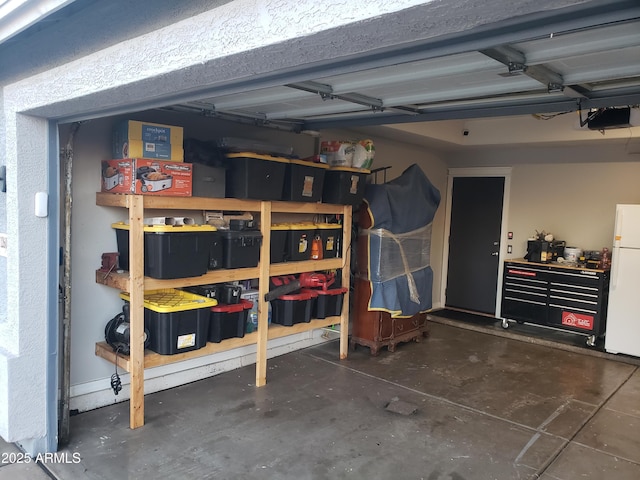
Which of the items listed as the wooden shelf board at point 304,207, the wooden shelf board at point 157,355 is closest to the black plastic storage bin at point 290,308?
the wooden shelf board at point 157,355

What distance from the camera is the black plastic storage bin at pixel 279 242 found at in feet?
13.1

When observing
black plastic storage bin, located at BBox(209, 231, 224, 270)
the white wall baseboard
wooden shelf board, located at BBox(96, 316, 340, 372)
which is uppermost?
black plastic storage bin, located at BBox(209, 231, 224, 270)

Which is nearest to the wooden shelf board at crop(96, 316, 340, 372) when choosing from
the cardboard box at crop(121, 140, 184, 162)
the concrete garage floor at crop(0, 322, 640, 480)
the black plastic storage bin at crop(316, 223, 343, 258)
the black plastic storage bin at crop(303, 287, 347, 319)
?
the black plastic storage bin at crop(303, 287, 347, 319)

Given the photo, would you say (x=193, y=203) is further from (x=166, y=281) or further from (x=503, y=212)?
(x=503, y=212)

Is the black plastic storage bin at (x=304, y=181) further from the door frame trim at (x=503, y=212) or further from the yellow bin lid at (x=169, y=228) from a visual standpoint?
the door frame trim at (x=503, y=212)

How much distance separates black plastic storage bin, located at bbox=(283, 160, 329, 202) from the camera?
13.0ft

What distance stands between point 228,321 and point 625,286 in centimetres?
415

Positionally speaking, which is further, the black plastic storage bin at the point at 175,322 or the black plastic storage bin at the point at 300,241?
the black plastic storage bin at the point at 300,241

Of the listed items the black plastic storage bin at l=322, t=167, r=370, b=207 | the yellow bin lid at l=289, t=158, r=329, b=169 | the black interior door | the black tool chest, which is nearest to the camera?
the yellow bin lid at l=289, t=158, r=329, b=169

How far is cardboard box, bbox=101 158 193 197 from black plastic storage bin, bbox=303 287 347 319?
1.65 meters

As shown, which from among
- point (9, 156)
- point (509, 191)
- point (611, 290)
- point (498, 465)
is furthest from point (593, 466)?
point (509, 191)

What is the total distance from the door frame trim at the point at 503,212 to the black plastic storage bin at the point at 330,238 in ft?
9.63

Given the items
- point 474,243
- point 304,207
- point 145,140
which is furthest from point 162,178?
point 474,243

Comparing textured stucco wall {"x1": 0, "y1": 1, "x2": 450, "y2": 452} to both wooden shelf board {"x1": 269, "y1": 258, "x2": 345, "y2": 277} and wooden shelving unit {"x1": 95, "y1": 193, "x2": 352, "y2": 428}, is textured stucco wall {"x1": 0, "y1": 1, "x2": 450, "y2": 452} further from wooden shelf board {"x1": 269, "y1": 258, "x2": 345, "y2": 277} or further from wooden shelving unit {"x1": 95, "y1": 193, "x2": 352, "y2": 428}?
wooden shelf board {"x1": 269, "y1": 258, "x2": 345, "y2": 277}
